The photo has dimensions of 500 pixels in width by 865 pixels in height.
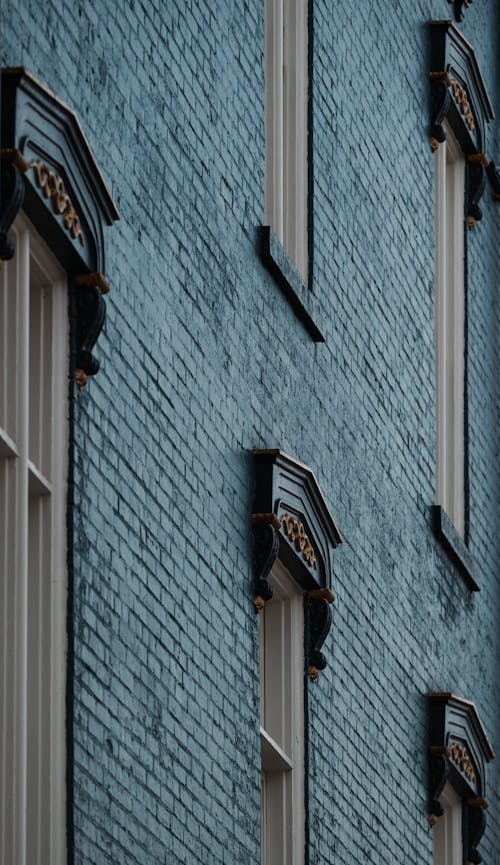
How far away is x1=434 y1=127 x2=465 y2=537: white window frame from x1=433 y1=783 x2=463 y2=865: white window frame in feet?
6.57

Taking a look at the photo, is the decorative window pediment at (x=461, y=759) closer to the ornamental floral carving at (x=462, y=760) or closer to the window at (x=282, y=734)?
the ornamental floral carving at (x=462, y=760)

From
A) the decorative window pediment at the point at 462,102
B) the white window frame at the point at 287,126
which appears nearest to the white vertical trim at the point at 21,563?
the white window frame at the point at 287,126

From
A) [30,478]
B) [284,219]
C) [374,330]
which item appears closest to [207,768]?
[30,478]

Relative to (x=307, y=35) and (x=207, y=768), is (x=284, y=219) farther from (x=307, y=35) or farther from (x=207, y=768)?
(x=207, y=768)

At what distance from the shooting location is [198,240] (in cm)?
1261

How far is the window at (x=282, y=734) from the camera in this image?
45.3ft

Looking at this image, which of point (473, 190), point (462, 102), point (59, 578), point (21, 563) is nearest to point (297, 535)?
point (59, 578)

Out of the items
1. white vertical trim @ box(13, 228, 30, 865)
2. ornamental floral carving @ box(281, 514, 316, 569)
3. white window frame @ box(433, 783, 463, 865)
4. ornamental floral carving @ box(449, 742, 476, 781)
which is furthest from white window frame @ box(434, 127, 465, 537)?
Answer: white vertical trim @ box(13, 228, 30, 865)

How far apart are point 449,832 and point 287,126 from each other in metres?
5.57

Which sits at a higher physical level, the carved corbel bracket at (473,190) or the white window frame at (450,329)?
the carved corbel bracket at (473,190)

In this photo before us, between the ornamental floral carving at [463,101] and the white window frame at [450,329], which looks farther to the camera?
the ornamental floral carving at [463,101]

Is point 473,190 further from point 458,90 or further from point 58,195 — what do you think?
point 58,195

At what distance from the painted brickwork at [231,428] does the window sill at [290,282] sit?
0.23 feet

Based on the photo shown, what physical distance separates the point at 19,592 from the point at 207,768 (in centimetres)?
249
